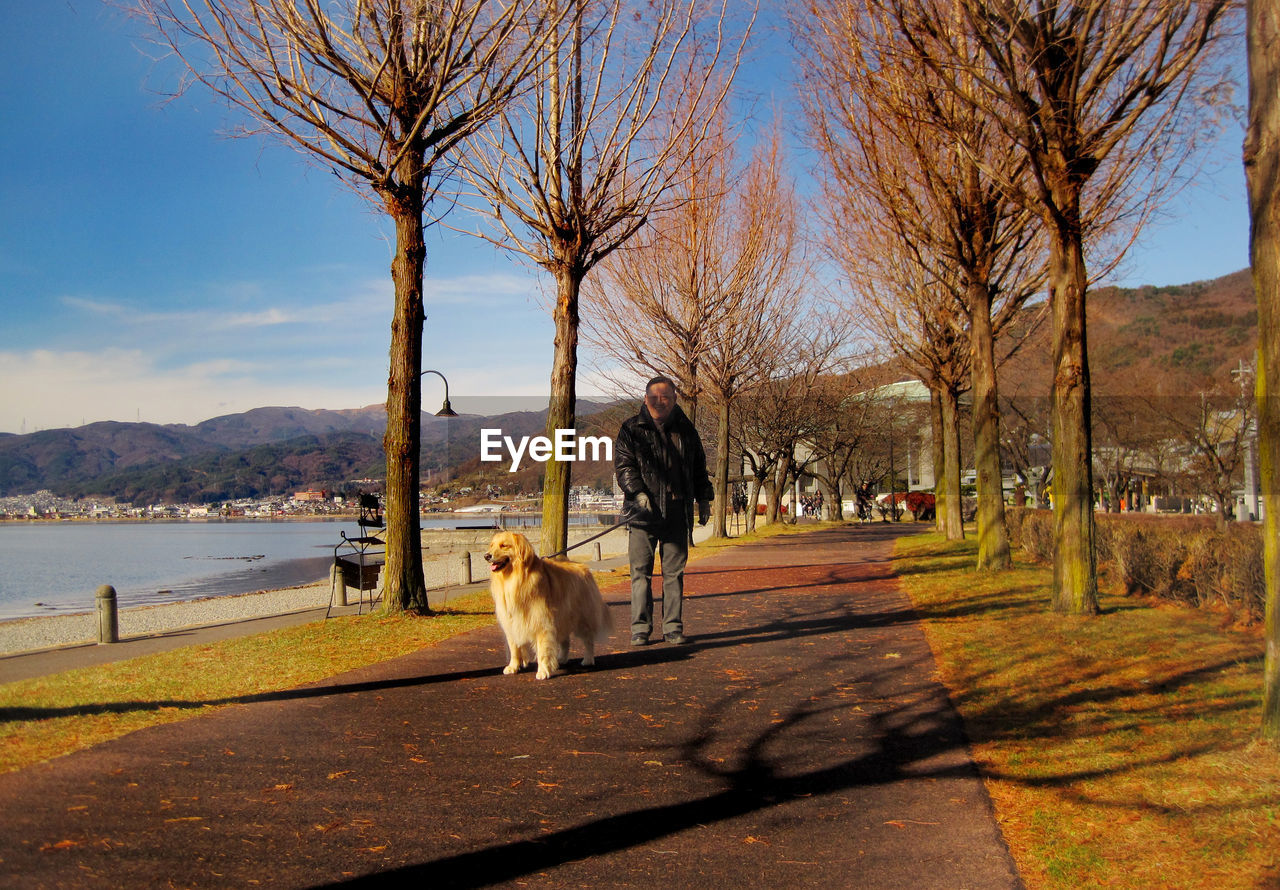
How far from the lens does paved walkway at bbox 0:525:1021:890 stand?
11.6 feet

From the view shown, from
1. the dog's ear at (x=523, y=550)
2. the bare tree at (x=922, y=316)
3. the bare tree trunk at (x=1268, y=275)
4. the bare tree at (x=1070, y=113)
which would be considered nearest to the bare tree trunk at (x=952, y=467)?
the bare tree at (x=922, y=316)

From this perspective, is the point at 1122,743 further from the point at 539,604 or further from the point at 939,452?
the point at 939,452

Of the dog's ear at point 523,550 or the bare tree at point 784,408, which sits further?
the bare tree at point 784,408

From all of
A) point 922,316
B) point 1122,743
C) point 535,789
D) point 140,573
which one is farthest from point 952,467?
point 140,573

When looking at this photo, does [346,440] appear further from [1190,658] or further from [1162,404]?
[1190,658]

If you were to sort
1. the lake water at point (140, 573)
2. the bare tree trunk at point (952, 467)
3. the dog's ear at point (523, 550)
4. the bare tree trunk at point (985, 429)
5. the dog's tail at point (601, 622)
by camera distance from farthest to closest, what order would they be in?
the lake water at point (140, 573) → the bare tree trunk at point (952, 467) → the bare tree trunk at point (985, 429) → the dog's tail at point (601, 622) → the dog's ear at point (523, 550)

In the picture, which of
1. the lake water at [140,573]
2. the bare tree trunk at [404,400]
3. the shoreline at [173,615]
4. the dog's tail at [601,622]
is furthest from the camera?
the lake water at [140,573]

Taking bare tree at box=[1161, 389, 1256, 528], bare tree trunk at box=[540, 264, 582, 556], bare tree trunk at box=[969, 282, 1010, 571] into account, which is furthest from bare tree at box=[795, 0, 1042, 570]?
bare tree at box=[1161, 389, 1256, 528]

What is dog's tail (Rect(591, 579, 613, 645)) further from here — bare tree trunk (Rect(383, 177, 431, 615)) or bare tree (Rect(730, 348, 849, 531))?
bare tree (Rect(730, 348, 849, 531))

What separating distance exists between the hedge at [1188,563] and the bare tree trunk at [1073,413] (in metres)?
1.38

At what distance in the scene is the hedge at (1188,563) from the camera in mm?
9609

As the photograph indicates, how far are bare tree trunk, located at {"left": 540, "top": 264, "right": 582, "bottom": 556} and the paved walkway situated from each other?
259 inches

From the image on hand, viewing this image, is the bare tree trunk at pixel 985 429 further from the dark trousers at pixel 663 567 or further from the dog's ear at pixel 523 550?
the dog's ear at pixel 523 550

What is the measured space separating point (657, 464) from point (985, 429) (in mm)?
9181
